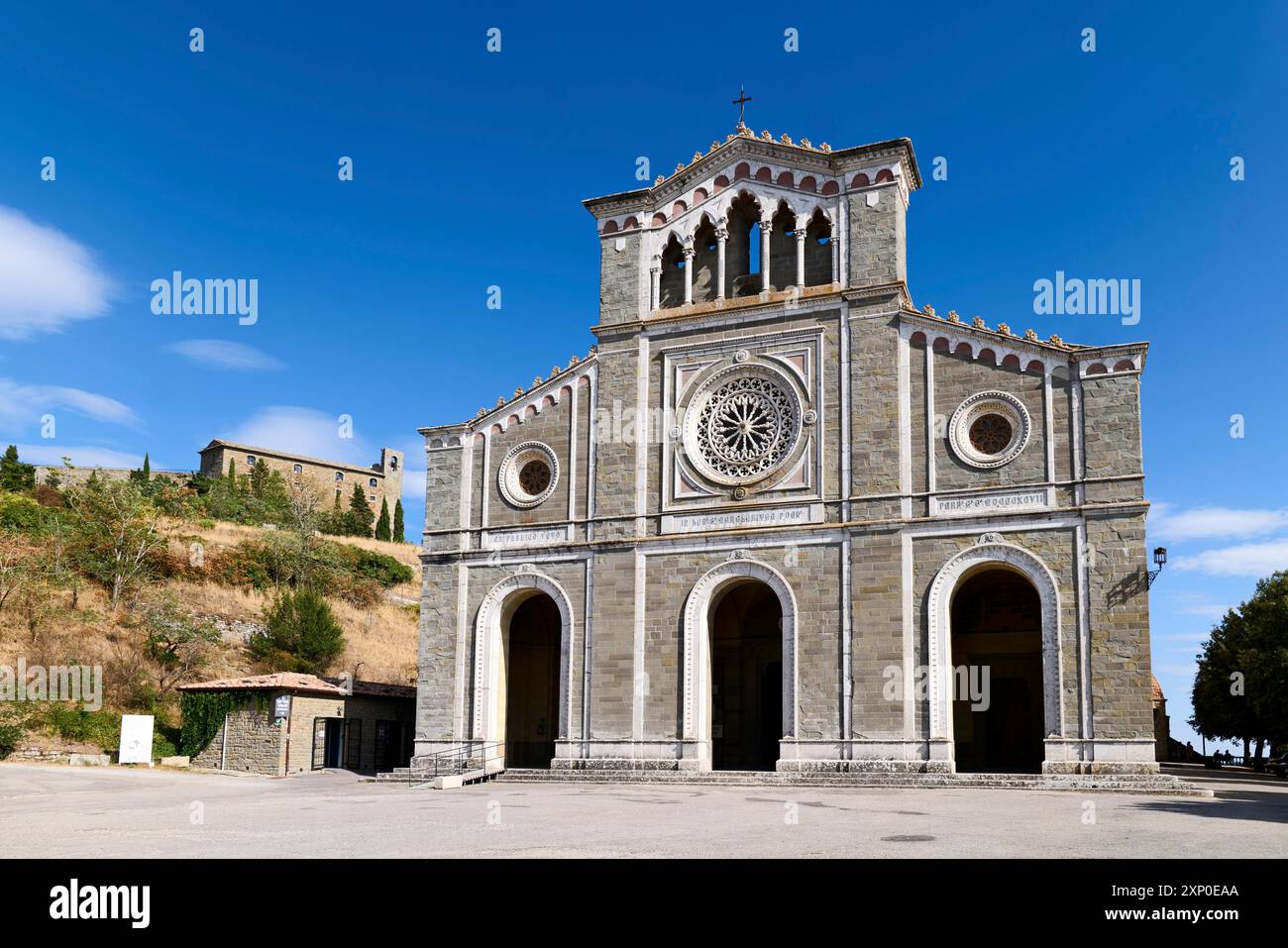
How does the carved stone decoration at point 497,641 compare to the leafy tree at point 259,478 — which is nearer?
the carved stone decoration at point 497,641

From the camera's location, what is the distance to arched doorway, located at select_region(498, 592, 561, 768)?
3912 centimetres

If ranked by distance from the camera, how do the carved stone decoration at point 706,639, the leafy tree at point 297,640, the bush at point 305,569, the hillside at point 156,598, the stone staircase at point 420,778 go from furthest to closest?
1. the bush at point 305,569
2. the leafy tree at point 297,640
3. the hillside at point 156,598
4. the stone staircase at point 420,778
5. the carved stone decoration at point 706,639

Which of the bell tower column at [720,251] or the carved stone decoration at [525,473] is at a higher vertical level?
the bell tower column at [720,251]

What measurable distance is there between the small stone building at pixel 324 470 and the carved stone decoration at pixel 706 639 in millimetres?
71016

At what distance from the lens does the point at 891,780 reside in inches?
1160

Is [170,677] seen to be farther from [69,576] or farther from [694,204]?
[694,204]

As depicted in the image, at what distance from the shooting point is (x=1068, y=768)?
1109 inches

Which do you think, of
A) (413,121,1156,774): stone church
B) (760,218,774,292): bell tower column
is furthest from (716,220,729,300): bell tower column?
(760,218,774,292): bell tower column

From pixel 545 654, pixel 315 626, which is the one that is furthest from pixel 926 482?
→ pixel 315 626

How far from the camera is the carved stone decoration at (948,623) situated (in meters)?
28.9

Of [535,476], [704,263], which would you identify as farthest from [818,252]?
[535,476]

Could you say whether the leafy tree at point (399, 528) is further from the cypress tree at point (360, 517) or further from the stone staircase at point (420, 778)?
the stone staircase at point (420, 778)

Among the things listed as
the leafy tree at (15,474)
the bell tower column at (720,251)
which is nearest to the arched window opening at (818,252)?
the bell tower column at (720,251)
